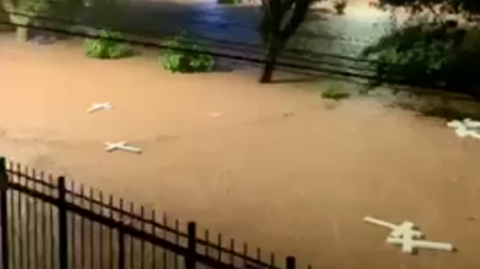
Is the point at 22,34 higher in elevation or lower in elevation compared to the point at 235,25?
lower

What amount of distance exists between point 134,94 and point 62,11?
1.46 metres

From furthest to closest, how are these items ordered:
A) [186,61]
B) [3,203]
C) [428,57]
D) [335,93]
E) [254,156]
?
[186,61] → [335,93] → [428,57] → [254,156] → [3,203]

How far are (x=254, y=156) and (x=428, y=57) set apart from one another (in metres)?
1.89

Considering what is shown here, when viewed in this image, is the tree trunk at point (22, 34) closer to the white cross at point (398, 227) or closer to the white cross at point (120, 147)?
the white cross at point (120, 147)

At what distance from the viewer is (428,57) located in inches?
295

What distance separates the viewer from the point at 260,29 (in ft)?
28.1

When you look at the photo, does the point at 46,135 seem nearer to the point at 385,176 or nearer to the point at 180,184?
the point at 180,184

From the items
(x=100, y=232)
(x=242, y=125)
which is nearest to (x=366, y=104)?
(x=242, y=125)

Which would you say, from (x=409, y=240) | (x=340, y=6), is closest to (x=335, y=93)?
(x=340, y=6)

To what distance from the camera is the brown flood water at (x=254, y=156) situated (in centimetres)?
497

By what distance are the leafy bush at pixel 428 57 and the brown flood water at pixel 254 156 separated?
32 cm

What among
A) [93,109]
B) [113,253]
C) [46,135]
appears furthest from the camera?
[93,109]

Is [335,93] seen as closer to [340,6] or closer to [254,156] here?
[340,6]

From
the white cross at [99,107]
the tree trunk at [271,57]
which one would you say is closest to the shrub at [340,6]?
the tree trunk at [271,57]
